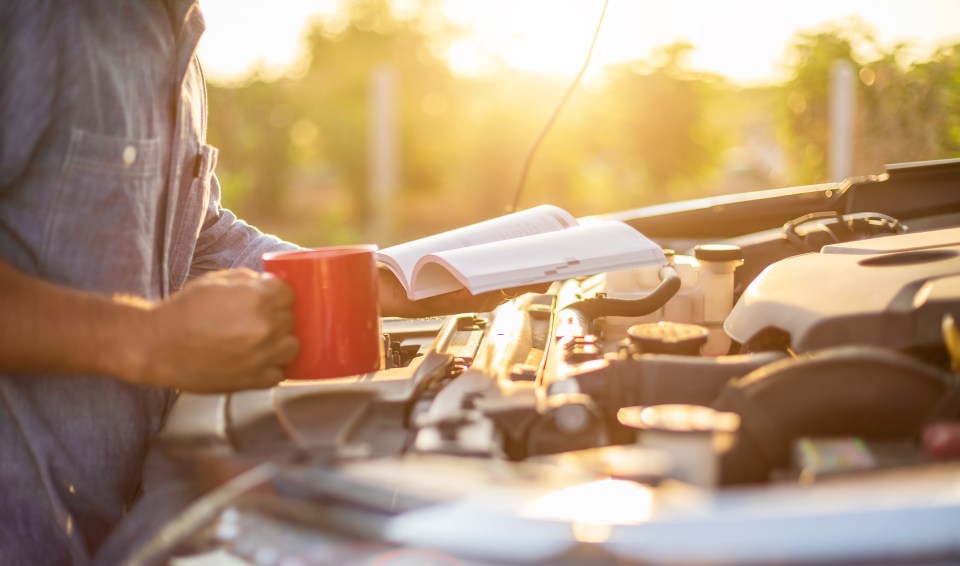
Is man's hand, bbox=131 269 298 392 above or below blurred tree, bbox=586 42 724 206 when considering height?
below

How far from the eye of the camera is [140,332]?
865 mm

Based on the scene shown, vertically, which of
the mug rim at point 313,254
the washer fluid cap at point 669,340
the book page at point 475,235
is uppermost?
the mug rim at point 313,254

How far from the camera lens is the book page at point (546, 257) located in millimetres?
1122

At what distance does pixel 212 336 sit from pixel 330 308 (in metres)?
0.14

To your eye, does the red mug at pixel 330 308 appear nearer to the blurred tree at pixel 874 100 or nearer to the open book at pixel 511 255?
the open book at pixel 511 255

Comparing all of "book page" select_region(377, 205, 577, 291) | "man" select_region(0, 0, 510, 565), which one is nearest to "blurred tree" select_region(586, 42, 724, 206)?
"book page" select_region(377, 205, 577, 291)

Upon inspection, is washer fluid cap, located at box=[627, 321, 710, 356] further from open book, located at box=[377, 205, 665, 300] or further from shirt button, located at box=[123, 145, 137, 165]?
shirt button, located at box=[123, 145, 137, 165]

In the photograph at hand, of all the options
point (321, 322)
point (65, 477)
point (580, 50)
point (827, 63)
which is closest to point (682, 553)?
point (321, 322)

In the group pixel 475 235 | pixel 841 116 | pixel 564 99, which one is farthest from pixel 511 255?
pixel 841 116

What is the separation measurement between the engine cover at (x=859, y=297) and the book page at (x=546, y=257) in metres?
0.20

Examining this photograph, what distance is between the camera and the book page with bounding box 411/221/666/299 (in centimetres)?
112

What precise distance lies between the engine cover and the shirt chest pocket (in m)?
0.73

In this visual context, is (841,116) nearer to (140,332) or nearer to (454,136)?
(140,332)

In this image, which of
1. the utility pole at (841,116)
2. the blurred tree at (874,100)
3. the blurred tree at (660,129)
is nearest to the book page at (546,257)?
the blurred tree at (874,100)
